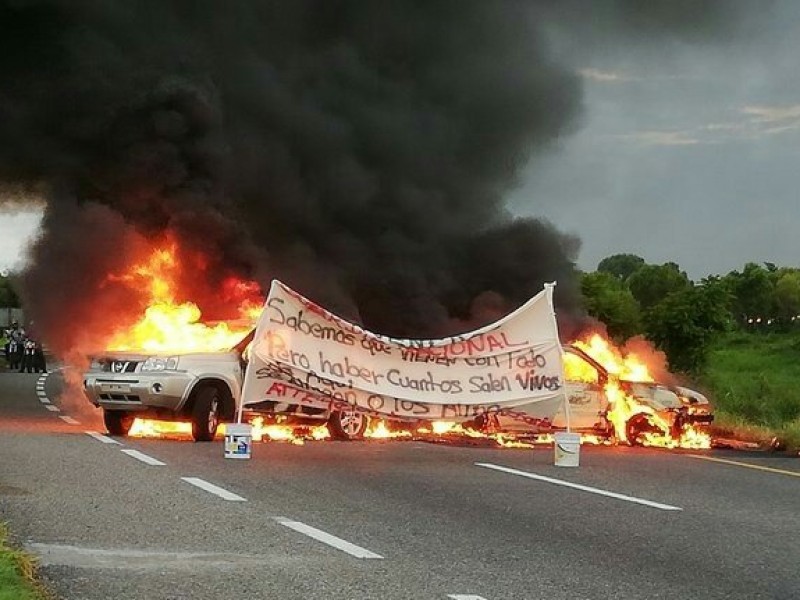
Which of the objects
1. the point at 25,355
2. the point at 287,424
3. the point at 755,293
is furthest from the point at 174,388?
the point at 755,293

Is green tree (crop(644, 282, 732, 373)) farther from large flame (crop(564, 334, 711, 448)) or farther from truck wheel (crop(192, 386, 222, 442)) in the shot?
truck wheel (crop(192, 386, 222, 442))

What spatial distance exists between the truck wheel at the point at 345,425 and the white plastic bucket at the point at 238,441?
306 cm

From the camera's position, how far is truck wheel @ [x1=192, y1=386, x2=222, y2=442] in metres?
14.6

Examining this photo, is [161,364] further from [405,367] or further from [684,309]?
[684,309]

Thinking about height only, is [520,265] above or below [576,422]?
above

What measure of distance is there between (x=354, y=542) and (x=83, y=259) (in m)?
16.7

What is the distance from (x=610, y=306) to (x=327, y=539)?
37.8 metres

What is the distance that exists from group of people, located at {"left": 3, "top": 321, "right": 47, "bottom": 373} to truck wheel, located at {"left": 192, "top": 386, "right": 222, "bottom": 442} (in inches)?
946

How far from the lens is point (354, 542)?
7.87 meters

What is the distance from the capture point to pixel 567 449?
43.3 feet

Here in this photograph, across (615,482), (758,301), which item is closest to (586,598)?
(615,482)

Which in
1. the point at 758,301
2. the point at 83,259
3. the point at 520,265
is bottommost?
the point at 83,259

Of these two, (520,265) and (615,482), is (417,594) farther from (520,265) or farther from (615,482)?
(520,265)

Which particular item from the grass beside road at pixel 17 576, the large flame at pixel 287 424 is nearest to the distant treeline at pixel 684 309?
the large flame at pixel 287 424
